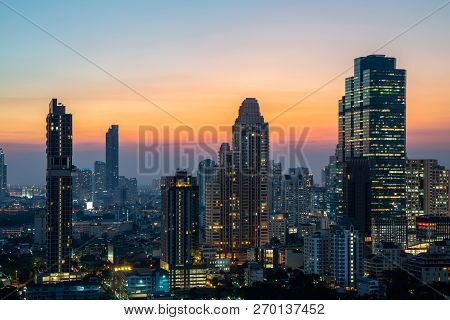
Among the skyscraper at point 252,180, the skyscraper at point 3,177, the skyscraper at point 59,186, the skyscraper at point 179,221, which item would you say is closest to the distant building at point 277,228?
the skyscraper at point 252,180

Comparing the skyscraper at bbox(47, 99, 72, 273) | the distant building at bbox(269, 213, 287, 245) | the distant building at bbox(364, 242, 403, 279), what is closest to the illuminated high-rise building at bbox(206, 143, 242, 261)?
the distant building at bbox(269, 213, 287, 245)

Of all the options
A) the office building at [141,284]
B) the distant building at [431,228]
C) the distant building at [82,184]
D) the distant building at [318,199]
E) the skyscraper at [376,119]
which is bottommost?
the office building at [141,284]

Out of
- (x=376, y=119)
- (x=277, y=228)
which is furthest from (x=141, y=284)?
(x=376, y=119)

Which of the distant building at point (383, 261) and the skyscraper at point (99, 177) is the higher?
the skyscraper at point (99, 177)

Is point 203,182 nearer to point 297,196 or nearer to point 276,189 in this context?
point 276,189

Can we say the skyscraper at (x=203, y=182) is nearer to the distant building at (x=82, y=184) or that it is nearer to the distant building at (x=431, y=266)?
the distant building at (x=82, y=184)
